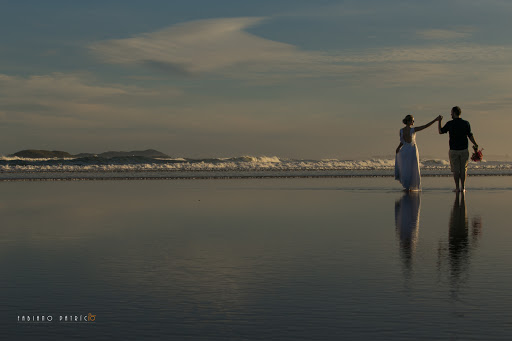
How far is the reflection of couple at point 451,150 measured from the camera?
24.0 meters

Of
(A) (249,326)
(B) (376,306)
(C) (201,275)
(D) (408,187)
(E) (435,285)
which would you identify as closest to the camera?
(A) (249,326)

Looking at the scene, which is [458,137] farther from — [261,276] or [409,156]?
[261,276]

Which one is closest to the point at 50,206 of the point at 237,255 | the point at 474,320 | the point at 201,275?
the point at 237,255

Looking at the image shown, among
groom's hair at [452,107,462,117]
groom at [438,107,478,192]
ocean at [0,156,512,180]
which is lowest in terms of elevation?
ocean at [0,156,512,180]

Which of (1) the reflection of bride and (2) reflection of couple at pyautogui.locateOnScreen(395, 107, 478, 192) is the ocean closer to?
(2) reflection of couple at pyautogui.locateOnScreen(395, 107, 478, 192)

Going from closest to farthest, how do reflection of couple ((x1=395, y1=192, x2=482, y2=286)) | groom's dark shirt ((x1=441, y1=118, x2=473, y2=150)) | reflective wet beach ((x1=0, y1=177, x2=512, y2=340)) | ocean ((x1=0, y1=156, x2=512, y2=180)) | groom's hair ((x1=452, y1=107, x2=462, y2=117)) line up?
reflective wet beach ((x1=0, y1=177, x2=512, y2=340)), reflection of couple ((x1=395, y1=192, x2=482, y2=286)), groom's dark shirt ((x1=441, y1=118, x2=473, y2=150)), groom's hair ((x1=452, y1=107, x2=462, y2=117)), ocean ((x1=0, y1=156, x2=512, y2=180))

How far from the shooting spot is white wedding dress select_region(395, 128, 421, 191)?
25062mm

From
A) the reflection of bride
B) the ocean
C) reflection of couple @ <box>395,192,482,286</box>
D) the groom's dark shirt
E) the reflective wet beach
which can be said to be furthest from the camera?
the ocean

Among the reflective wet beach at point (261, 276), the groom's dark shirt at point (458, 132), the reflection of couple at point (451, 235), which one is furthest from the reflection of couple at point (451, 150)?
the reflective wet beach at point (261, 276)

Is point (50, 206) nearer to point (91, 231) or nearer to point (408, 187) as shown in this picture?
point (91, 231)

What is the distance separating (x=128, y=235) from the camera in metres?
→ 12.4

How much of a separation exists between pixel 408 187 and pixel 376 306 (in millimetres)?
19720

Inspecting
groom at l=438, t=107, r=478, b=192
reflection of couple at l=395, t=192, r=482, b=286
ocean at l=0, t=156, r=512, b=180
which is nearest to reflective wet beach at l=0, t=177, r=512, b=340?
reflection of couple at l=395, t=192, r=482, b=286

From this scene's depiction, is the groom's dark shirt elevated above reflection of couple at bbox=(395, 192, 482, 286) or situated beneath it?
elevated above
